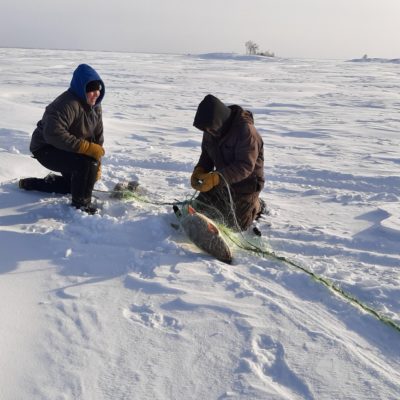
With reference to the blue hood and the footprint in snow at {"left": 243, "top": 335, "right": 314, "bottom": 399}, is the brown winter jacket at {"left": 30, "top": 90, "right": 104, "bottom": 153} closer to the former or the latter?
the blue hood

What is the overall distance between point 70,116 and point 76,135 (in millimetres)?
223

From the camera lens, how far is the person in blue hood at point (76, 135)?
144 inches

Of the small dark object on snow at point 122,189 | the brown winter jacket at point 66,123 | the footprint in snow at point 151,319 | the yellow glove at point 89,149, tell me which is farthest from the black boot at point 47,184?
the footprint in snow at point 151,319

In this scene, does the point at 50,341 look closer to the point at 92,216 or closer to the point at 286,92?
→ the point at 92,216

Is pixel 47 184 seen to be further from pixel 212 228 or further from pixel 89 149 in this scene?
pixel 212 228

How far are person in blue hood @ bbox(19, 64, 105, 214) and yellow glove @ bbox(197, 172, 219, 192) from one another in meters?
0.95

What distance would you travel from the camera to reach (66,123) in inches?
146

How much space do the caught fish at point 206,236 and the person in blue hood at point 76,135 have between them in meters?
0.96

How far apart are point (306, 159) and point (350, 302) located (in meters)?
3.90

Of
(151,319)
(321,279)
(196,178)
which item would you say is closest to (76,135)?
(196,178)

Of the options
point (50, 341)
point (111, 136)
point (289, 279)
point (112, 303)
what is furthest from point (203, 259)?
point (111, 136)

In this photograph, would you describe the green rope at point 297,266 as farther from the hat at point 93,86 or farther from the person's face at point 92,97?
the hat at point 93,86

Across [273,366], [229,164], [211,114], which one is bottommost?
[273,366]

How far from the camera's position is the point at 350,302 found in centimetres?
270
